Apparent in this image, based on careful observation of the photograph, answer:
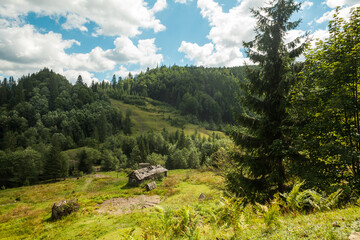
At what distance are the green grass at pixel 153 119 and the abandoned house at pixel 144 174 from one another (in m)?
79.1

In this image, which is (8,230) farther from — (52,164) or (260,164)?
(52,164)

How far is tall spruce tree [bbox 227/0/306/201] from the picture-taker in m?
10.6

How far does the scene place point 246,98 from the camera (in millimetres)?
11625

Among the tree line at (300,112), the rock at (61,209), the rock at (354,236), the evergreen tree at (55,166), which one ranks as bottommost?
the evergreen tree at (55,166)

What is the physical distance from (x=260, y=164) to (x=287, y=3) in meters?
10.6

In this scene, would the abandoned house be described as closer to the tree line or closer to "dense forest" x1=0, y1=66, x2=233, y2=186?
"dense forest" x1=0, y1=66, x2=233, y2=186

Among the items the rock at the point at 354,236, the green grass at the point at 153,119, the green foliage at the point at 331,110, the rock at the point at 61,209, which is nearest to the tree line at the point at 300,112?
the green foliage at the point at 331,110

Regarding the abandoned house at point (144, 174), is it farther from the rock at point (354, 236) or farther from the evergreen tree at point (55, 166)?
the rock at point (354, 236)

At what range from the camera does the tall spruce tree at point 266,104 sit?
1059 cm

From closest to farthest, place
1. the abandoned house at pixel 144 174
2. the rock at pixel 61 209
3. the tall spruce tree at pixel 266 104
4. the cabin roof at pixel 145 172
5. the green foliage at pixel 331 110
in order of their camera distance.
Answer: the green foliage at pixel 331 110, the tall spruce tree at pixel 266 104, the rock at pixel 61 209, the abandoned house at pixel 144 174, the cabin roof at pixel 145 172

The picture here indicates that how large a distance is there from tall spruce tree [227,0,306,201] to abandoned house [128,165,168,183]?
32885 mm

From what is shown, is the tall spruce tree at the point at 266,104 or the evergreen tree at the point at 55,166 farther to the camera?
the evergreen tree at the point at 55,166

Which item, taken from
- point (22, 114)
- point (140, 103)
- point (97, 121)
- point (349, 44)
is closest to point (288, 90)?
point (349, 44)

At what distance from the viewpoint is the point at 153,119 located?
155250mm
